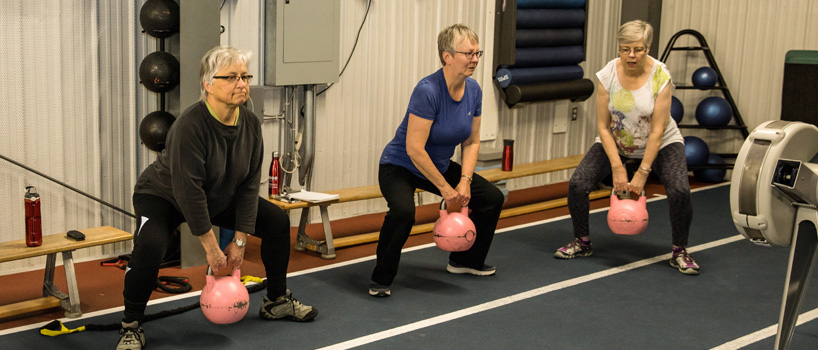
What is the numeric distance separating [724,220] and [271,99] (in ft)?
11.4

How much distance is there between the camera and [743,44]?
806 centimetres

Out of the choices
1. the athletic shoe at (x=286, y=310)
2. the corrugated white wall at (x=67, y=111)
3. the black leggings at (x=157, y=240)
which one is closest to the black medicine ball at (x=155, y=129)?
the corrugated white wall at (x=67, y=111)

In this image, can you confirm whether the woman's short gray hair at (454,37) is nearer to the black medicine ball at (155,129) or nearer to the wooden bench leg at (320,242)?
the wooden bench leg at (320,242)

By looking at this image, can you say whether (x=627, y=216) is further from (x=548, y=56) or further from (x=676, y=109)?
(x=676, y=109)

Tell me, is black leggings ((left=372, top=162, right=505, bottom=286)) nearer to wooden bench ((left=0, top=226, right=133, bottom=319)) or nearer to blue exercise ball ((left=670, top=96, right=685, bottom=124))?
wooden bench ((left=0, top=226, right=133, bottom=319))

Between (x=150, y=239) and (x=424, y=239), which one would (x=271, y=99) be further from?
(x=150, y=239)

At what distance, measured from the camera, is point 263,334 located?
12.7ft

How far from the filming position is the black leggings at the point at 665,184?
16.3ft

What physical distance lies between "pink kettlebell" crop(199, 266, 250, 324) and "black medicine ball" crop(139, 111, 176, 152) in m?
1.25

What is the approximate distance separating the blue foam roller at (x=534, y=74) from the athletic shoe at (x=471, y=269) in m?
2.44

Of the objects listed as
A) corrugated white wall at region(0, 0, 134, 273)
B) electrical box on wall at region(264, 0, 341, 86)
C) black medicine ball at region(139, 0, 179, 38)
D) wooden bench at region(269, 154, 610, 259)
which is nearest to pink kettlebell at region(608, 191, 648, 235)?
wooden bench at region(269, 154, 610, 259)

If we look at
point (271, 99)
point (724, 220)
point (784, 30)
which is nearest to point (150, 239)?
point (271, 99)

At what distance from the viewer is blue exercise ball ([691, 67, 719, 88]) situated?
7.79 metres

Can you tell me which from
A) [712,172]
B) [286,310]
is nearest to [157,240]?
[286,310]
